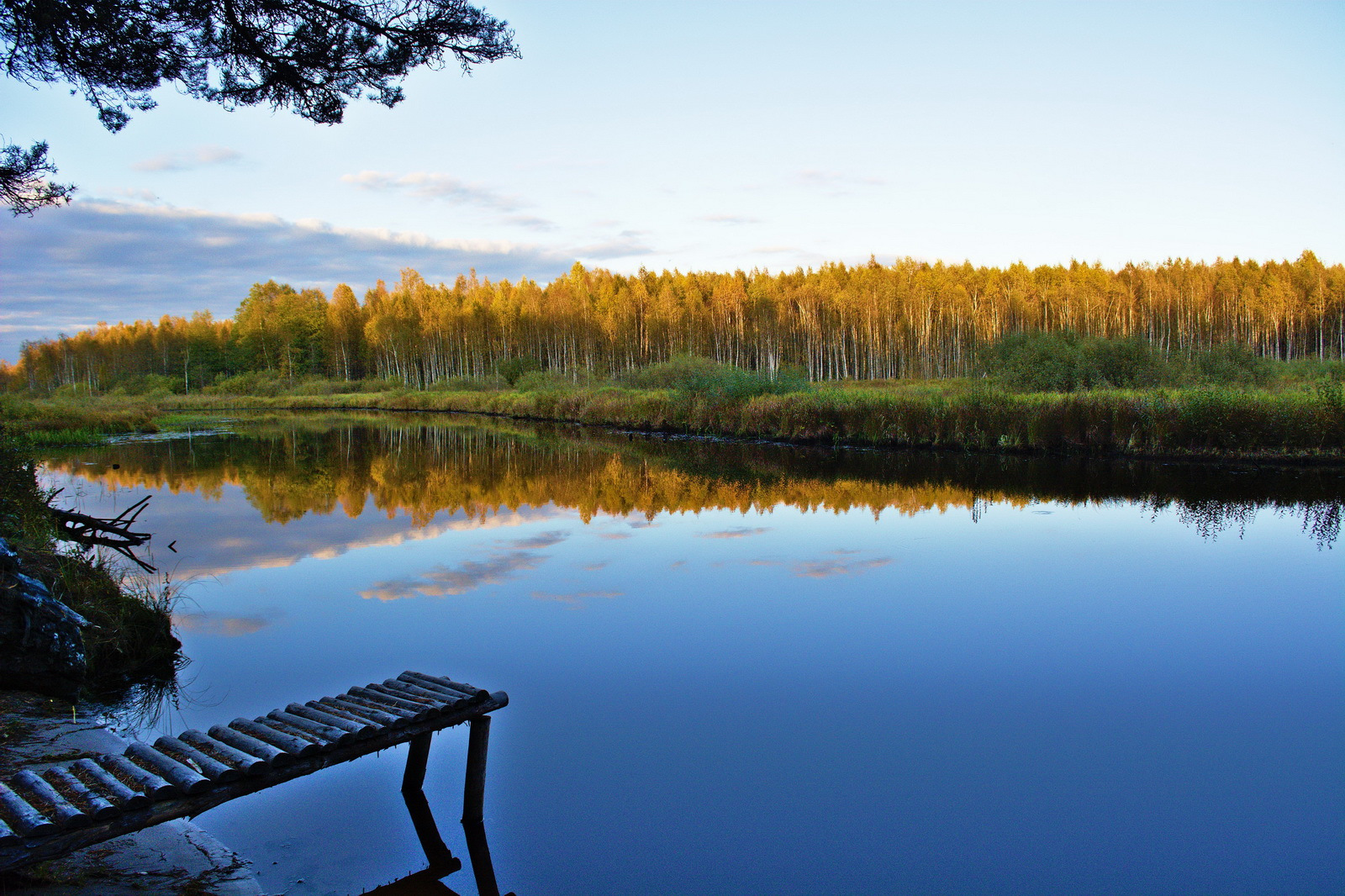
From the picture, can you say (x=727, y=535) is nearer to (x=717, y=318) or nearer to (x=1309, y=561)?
(x=1309, y=561)

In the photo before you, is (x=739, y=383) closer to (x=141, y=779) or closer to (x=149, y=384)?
(x=141, y=779)

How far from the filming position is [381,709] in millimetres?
3879

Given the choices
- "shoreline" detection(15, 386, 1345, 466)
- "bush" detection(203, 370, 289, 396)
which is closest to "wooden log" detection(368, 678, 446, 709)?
"shoreline" detection(15, 386, 1345, 466)

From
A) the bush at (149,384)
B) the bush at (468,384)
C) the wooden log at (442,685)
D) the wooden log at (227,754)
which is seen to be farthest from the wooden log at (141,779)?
the bush at (149,384)

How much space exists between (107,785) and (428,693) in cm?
138

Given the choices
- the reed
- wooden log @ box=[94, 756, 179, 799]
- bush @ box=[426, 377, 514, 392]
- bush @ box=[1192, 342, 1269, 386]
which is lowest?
wooden log @ box=[94, 756, 179, 799]

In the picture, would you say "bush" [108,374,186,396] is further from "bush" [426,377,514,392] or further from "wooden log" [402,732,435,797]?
"wooden log" [402,732,435,797]

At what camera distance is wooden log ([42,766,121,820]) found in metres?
2.83

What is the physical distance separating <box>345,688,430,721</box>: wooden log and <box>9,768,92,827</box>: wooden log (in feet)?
4.17

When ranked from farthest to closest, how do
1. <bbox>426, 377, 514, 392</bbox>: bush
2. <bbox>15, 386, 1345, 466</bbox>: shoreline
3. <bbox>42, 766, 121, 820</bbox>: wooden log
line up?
<bbox>426, 377, 514, 392</bbox>: bush, <bbox>15, 386, 1345, 466</bbox>: shoreline, <bbox>42, 766, 121, 820</bbox>: wooden log

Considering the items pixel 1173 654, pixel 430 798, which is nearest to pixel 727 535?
pixel 1173 654

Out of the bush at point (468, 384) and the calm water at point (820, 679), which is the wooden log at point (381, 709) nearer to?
the calm water at point (820, 679)

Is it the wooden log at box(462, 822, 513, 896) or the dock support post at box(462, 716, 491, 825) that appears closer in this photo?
the wooden log at box(462, 822, 513, 896)

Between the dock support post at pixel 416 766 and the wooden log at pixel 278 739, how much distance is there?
922mm
